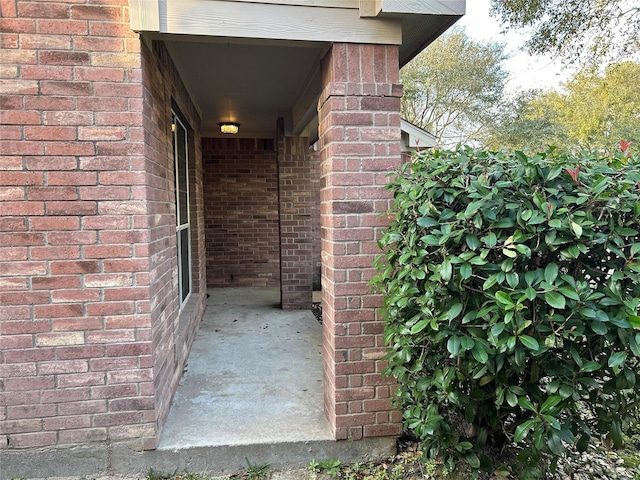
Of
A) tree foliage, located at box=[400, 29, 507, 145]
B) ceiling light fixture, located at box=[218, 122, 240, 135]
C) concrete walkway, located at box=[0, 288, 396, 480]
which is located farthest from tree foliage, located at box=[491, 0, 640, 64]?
tree foliage, located at box=[400, 29, 507, 145]

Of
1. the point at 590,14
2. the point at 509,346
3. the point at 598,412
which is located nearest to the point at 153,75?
the point at 509,346

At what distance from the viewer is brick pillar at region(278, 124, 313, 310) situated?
6.28 m

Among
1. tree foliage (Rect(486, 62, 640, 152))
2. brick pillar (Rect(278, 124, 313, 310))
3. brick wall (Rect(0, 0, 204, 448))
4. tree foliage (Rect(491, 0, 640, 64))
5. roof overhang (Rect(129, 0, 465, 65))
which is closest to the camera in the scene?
brick wall (Rect(0, 0, 204, 448))

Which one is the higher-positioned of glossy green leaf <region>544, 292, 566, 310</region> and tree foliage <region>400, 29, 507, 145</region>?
tree foliage <region>400, 29, 507, 145</region>

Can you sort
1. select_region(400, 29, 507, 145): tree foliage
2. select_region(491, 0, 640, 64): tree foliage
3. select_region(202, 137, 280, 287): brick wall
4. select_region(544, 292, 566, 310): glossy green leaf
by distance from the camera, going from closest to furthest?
select_region(544, 292, 566, 310): glossy green leaf → select_region(491, 0, 640, 64): tree foliage → select_region(202, 137, 280, 287): brick wall → select_region(400, 29, 507, 145): tree foliage

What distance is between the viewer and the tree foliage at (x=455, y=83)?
19.9 m

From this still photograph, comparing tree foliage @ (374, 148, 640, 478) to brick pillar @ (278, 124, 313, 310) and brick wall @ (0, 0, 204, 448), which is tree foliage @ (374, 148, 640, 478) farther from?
brick pillar @ (278, 124, 313, 310)

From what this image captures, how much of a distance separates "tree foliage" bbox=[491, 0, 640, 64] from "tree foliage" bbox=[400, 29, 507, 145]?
39.1 feet

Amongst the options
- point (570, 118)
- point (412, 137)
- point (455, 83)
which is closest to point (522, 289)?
point (412, 137)

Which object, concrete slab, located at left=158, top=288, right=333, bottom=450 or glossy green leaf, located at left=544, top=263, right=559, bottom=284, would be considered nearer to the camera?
glossy green leaf, located at left=544, top=263, right=559, bottom=284

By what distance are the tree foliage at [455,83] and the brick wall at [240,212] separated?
43.8 feet

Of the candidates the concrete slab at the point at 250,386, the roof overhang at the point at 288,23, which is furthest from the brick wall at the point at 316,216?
the roof overhang at the point at 288,23

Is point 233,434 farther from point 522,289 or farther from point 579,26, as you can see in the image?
point 579,26

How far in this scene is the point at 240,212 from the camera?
833 cm
